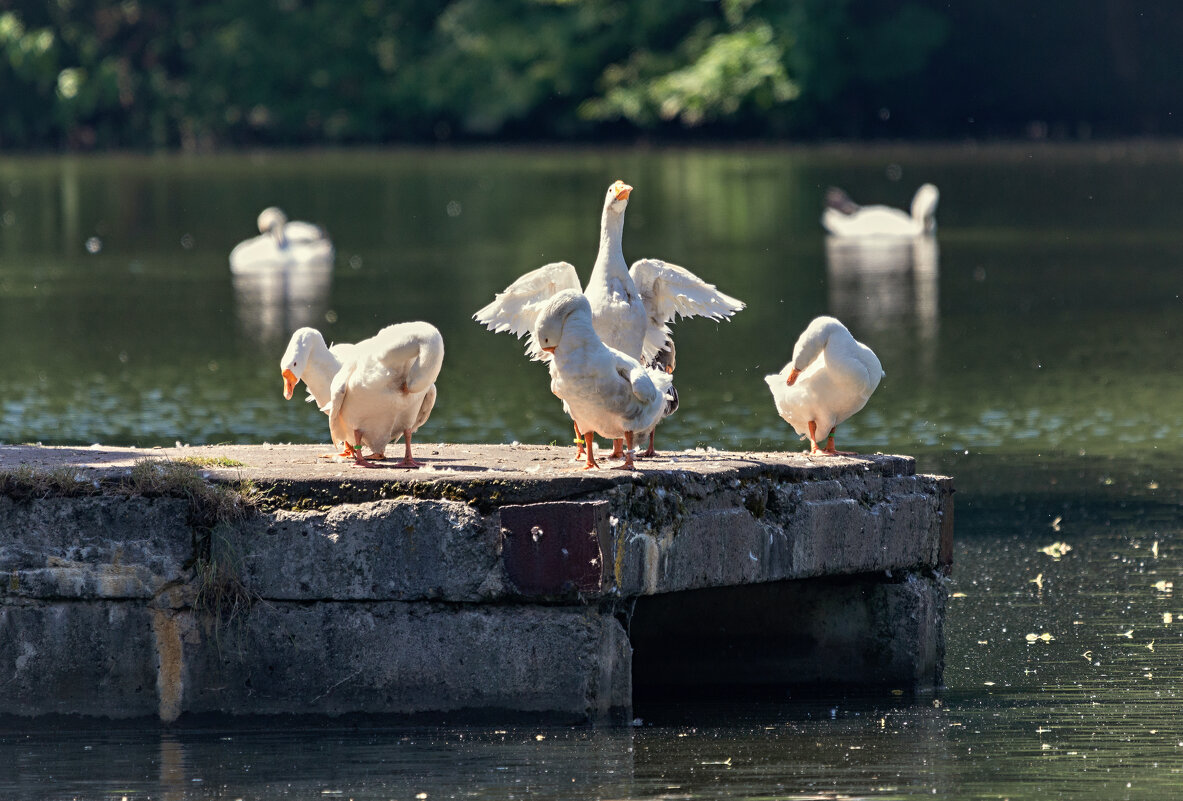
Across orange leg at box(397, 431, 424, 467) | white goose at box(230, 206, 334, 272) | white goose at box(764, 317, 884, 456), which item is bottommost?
orange leg at box(397, 431, 424, 467)

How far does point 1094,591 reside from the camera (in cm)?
1089

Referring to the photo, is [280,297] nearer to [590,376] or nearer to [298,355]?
[298,355]

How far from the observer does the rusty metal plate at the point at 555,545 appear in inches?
306

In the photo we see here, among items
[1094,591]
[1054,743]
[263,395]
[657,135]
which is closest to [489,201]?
[657,135]

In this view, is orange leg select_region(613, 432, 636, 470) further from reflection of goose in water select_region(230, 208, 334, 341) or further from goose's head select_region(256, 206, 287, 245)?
goose's head select_region(256, 206, 287, 245)

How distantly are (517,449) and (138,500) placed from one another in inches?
80.4

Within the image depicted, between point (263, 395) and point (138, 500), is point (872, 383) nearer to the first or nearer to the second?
point (138, 500)

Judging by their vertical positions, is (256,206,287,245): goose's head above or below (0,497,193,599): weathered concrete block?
above

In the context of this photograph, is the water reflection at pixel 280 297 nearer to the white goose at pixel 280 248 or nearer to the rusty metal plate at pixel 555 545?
A: the white goose at pixel 280 248

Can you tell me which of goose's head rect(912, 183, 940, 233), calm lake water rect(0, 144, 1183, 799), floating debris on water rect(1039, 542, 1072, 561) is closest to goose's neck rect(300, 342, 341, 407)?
calm lake water rect(0, 144, 1183, 799)

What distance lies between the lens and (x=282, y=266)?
30.6 metres

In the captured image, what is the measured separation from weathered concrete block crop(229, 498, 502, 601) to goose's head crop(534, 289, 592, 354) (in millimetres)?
799

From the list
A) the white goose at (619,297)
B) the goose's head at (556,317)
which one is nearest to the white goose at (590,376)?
the goose's head at (556,317)

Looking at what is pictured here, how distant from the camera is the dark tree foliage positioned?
55.4 m
